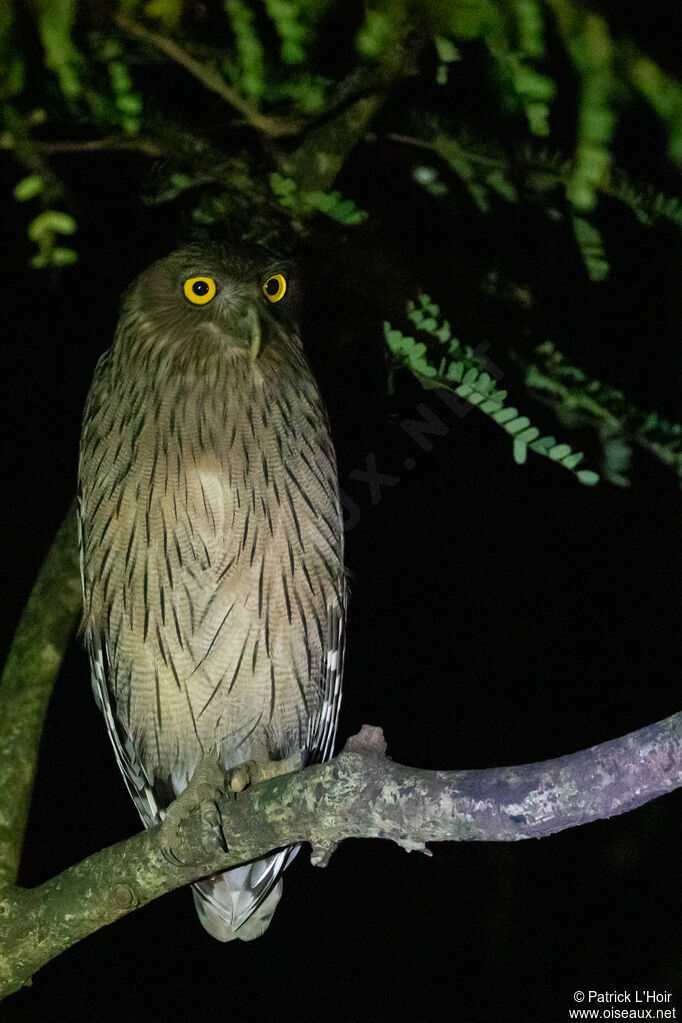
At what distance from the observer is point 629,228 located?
2.03 m

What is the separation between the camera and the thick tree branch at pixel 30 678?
1771 mm

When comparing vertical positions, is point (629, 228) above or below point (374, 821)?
above

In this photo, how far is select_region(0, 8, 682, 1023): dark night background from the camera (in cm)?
231

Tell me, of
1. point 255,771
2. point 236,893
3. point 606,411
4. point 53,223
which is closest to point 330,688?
point 255,771

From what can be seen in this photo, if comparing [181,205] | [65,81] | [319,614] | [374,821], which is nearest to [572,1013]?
[319,614]

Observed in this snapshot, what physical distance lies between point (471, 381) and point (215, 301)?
17.7 inches

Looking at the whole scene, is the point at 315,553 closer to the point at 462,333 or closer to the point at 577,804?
the point at 462,333

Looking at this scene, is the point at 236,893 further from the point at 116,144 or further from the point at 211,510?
the point at 116,144

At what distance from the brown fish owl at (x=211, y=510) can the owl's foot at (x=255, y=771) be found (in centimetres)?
7

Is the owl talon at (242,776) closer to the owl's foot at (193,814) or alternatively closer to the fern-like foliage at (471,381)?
the owl's foot at (193,814)

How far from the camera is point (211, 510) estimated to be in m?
1.54

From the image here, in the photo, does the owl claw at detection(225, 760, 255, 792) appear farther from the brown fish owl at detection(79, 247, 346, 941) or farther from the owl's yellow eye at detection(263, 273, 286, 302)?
the owl's yellow eye at detection(263, 273, 286, 302)

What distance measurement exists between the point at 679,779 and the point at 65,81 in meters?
0.86

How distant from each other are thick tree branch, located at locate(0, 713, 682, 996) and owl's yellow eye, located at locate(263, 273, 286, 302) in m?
0.80
